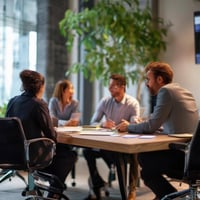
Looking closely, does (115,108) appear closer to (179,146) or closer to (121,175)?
(121,175)

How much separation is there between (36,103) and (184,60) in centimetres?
280

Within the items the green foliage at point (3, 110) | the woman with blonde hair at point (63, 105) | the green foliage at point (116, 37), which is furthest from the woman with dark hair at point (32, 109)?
the green foliage at point (116, 37)

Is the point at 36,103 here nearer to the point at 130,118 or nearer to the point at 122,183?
A: the point at 122,183

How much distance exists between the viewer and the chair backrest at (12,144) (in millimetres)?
2494

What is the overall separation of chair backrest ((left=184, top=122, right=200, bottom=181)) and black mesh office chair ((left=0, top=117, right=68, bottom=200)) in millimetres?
956

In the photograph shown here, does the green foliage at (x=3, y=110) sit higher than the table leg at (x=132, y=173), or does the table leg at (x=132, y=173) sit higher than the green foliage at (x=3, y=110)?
the green foliage at (x=3, y=110)

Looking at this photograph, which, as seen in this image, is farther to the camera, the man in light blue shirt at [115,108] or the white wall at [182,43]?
the white wall at [182,43]

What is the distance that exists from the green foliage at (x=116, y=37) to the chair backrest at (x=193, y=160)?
257 cm

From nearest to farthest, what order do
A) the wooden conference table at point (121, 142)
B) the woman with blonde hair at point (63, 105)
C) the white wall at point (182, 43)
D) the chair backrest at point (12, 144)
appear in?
the wooden conference table at point (121, 142), the chair backrest at point (12, 144), the woman with blonde hair at point (63, 105), the white wall at point (182, 43)

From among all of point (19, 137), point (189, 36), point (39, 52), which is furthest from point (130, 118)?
point (39, 52)

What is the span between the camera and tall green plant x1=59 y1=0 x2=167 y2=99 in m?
4.69

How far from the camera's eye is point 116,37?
4.77m

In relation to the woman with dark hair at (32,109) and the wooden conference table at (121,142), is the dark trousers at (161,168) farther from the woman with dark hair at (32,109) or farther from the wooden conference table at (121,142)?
the woman with dark hair at (32,109)

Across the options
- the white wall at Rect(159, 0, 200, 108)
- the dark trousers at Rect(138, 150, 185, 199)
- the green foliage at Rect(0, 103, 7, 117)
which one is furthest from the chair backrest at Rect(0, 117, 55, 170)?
the white wall at Rect(159, 0, 200, 108)
